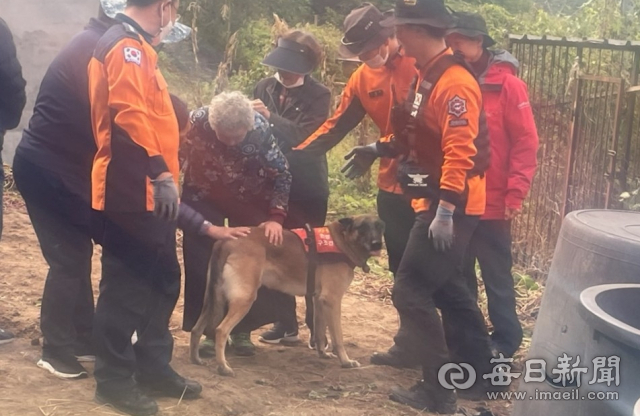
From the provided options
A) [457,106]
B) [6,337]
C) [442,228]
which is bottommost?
[6,337]

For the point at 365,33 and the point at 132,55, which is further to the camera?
the point at 365,33

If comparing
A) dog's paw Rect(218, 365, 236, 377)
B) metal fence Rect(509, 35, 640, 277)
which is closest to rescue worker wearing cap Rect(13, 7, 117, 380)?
dog's paw Rect(218, 365, 236, 377)

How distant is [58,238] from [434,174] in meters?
1.95

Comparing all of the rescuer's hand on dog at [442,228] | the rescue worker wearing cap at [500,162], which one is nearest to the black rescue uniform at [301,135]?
the rescue worker wearing cap at [500,162]

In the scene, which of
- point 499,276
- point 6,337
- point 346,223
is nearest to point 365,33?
point 346,223

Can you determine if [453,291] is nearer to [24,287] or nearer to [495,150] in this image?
[495,150]

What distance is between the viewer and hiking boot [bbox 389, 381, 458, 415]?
13.3 feet

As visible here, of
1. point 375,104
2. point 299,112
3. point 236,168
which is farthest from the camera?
point 299,112

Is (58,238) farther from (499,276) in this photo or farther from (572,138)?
(572,138)

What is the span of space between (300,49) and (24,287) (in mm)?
2668

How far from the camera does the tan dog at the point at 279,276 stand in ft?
14.6

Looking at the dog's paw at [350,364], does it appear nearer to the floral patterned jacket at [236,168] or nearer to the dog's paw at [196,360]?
the dog's paw at [196,360]

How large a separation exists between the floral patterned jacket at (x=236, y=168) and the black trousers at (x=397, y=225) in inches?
26.5

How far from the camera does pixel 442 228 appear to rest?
378 centimetres
